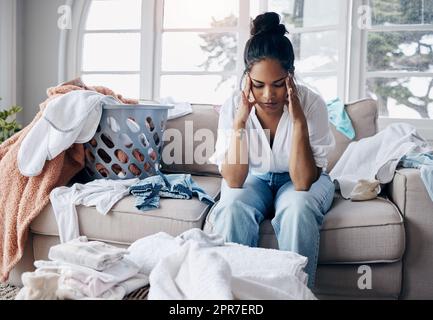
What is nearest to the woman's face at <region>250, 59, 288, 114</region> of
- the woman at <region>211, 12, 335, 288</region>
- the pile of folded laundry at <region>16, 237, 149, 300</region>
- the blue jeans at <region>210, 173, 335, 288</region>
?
the woman at <region>211, 12, 335, 288</region>

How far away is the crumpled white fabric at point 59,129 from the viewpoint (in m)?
1.78

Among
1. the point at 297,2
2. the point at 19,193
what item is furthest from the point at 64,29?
the point at 19,193

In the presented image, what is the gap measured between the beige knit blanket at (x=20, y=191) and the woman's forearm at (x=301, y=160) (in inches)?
34.2

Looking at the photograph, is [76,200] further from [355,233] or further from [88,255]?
[355,233]

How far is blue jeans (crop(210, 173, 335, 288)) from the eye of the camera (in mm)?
1420

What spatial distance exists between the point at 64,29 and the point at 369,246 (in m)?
2.59

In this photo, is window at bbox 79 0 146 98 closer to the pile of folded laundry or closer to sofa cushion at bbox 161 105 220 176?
sofa cushion at bbox 161 105 220 176

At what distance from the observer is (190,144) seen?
230 centimetres

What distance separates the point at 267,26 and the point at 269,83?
201mm

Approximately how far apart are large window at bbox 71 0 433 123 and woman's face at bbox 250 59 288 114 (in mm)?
1395

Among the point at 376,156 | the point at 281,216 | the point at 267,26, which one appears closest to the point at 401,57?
the point at 376,156

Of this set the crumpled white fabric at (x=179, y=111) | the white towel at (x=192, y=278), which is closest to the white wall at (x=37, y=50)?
the crumpled white fabric at (x=179, y=111)

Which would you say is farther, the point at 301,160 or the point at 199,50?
the point at 199,50
